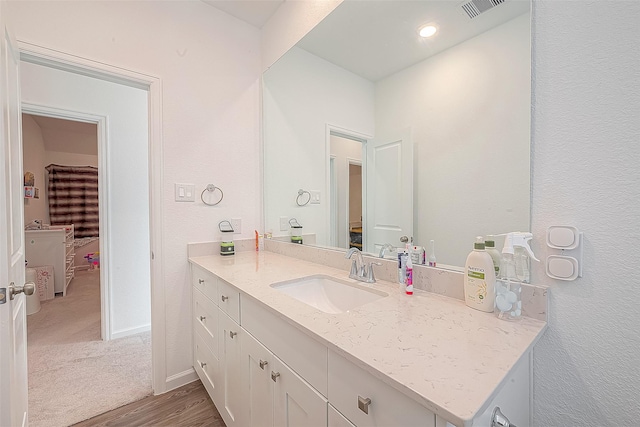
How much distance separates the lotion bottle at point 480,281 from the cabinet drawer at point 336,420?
0.54m

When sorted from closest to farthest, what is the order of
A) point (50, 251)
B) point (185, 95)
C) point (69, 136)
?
1. point (185, 95)
2. point (50, 251)
3. point (69, 136)

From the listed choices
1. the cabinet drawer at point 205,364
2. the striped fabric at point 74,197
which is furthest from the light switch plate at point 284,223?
the striped fabric at point 74,197

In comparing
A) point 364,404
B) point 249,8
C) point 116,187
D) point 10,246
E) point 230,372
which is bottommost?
point 230,372

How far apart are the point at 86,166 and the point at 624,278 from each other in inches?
285

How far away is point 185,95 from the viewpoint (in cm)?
188

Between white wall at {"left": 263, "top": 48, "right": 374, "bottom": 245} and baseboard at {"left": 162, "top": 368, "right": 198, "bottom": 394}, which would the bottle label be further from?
baseboard at {"left": 162, "top": 368, "right": 198, "bottom": 394}

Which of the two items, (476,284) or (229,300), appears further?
(229,300)

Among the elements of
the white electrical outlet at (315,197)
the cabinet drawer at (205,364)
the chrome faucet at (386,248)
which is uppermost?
the white electrical outlet at (315,197)

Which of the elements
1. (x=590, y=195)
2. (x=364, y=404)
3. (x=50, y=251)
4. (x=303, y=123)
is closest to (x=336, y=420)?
(x=364, y=404)

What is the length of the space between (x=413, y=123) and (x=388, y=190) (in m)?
0.33

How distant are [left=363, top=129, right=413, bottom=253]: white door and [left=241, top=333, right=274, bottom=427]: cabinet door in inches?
28.1

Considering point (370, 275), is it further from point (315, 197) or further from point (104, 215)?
point (104, 215)

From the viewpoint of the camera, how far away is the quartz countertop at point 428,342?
51 centimetres

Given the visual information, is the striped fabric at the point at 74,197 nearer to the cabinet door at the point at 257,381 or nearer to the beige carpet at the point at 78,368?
the beige carpet at the point at 78,368
